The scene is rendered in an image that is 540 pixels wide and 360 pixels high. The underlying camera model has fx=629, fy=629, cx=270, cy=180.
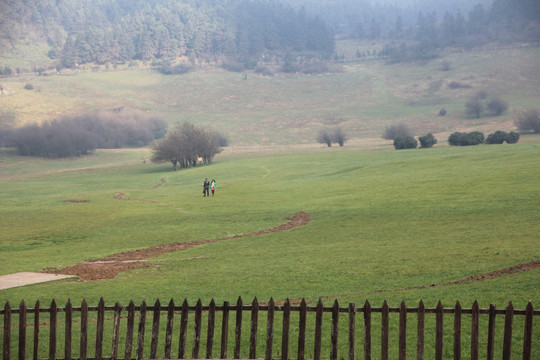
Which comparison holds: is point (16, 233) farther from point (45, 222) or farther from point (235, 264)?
point (235, 264)

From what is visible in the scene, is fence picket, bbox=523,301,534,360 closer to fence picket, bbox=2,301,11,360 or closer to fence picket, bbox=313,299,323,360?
fence picket, bbox=313,299,323,360

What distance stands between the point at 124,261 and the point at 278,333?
1718 centimetres

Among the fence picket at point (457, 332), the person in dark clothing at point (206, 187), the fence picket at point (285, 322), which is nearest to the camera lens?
the fence picket at point (457, 332)

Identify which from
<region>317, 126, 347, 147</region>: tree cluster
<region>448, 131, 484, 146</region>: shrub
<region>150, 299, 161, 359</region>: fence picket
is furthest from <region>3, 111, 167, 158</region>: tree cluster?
<region>150, 299, 161, 359</region>: fence picket

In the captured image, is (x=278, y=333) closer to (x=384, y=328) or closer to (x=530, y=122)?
(x=384, y=328)

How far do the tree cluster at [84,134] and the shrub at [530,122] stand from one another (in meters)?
94.6

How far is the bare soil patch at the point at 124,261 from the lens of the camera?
26.9 m

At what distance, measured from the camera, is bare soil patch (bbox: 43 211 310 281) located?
88.4ft

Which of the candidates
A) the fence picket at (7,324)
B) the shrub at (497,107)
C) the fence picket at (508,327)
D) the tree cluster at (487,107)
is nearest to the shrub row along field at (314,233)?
the fence picket at (508,327)

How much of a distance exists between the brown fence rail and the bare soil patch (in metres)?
8.48

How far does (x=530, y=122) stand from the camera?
Result: 122m

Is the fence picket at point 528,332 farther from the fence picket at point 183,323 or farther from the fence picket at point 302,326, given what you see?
the fence picket at point 183,323

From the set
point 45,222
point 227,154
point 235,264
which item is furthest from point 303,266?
point 227,154

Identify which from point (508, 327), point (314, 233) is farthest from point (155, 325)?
point (314, 233)
